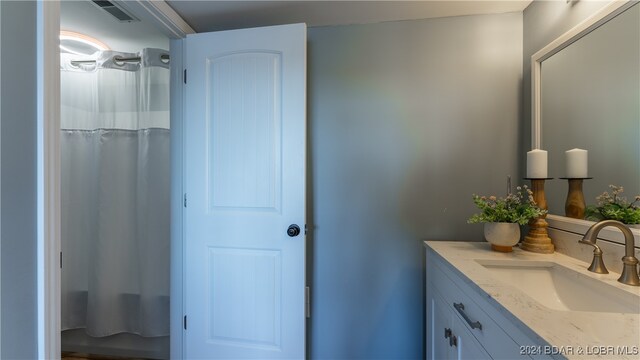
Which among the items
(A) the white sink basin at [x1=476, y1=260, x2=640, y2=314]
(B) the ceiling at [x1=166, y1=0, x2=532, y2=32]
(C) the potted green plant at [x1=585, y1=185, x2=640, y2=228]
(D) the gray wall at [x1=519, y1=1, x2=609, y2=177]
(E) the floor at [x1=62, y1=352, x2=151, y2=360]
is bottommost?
(E) the floor at [x1=62, y1=352, x2=151, y2=360]

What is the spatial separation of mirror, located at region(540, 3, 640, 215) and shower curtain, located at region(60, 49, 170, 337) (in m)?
2.14

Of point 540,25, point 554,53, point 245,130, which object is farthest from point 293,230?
point 540,25

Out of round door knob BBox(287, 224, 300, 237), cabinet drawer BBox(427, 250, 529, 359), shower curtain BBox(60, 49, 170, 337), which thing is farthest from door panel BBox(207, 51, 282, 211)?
cabinet drawer BBox(427, 250, 529, 359)

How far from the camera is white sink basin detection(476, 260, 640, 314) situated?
2.29 ft

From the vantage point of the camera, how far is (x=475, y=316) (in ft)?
2.50

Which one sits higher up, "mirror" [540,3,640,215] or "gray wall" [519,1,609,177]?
"gray wall" [519,1,609,177]

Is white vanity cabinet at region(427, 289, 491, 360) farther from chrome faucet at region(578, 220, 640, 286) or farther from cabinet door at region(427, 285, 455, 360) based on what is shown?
chrome faucet at region(578, 220, 640, 286)

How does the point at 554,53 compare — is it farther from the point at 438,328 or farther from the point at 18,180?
the point at 18,180

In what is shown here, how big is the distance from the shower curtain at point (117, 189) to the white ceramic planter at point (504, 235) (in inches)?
72.5

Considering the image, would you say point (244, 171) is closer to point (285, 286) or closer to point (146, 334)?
point (285, 286)

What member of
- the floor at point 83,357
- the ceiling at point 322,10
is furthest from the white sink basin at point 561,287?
the floor at point 83,357

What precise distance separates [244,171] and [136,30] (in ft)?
3.83

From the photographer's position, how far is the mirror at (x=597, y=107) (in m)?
0.84

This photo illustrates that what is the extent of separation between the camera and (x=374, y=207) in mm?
1481
